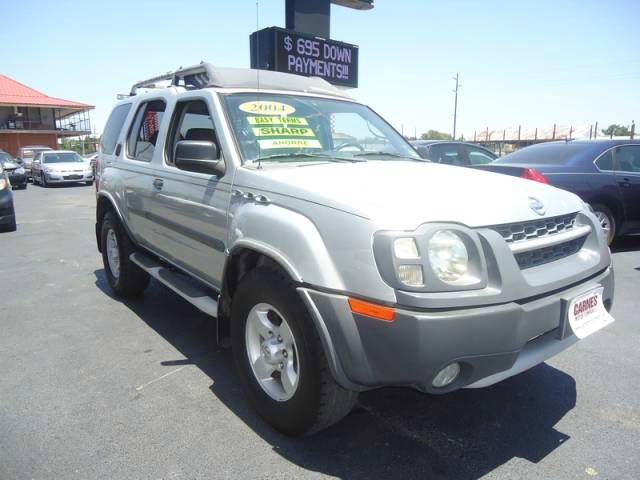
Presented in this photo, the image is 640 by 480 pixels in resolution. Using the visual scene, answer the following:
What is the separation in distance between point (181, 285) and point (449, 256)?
7.28 feet

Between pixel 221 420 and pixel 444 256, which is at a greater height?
pixel 444 256

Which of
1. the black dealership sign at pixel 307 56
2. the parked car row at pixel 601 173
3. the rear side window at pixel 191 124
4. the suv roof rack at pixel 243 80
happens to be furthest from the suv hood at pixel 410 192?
the black dealership sign at pixel 307 56

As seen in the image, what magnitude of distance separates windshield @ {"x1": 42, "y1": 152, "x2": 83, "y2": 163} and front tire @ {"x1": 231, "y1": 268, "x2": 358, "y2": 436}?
20.1 metres

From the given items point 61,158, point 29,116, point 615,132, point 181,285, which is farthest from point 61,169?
point 615,132

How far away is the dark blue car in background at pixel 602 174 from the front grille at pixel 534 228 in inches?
159

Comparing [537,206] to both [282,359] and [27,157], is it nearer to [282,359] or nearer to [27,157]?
[282,359]

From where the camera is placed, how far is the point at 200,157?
292 cm

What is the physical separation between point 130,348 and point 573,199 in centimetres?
323

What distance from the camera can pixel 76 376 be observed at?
3328 millimetres

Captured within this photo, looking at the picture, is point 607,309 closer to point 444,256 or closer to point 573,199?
point 573,199

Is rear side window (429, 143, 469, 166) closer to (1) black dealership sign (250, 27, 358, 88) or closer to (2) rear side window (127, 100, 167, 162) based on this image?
(1) black dealership sign (250, 27, 358, 88)

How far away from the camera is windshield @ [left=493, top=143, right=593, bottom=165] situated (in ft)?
22.3

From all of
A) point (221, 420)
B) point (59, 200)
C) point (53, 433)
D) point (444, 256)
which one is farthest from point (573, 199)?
point (59, 200)

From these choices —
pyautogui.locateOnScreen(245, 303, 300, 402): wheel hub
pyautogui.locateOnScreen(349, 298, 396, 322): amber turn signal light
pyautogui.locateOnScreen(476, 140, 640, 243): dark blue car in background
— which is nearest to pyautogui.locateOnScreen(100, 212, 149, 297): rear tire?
pyautogui.locateOnScreen(245, 303, 300, 402): wheel hub
